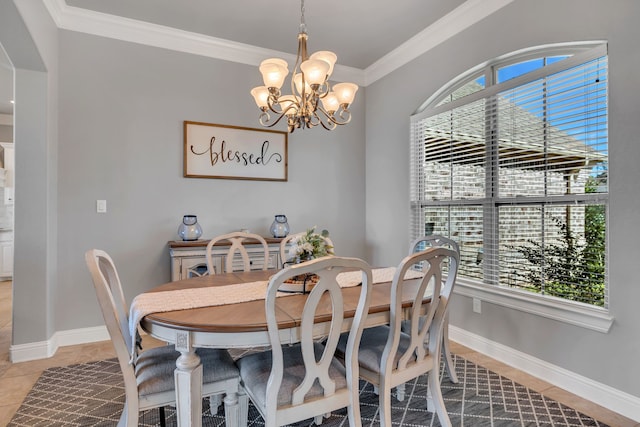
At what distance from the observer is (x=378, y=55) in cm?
384

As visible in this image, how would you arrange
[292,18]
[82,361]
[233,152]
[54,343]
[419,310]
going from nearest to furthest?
1. [419,310]
2. [82,361]
3. [54,343]
4. [292,18]
5. [233,152]

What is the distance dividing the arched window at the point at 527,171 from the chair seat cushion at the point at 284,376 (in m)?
1.69

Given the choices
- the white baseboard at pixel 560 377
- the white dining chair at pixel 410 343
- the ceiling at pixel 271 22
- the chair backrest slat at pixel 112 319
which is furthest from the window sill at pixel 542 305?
the chair backrest slat at pixel 112 319

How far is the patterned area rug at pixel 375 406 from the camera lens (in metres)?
1.96

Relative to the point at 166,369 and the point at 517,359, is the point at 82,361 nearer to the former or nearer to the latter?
the point at 166,369

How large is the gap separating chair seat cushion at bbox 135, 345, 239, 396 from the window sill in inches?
80.5

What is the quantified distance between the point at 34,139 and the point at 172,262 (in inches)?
54.2

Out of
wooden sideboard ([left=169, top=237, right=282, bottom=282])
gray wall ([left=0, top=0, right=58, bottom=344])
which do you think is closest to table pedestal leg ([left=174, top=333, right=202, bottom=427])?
wooden sideboard ([left=169, top=237, right=282, bottom=282])

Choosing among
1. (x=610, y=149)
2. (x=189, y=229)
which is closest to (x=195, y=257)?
(x=189, y=229)

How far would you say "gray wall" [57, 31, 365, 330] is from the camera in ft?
10.1

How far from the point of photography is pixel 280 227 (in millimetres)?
3574

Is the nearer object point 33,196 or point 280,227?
point 33,196

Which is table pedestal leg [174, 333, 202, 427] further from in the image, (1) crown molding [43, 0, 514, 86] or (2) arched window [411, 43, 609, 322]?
(1) crown molding [43, 0, 514, 86]

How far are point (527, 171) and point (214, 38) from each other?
9.79ft
